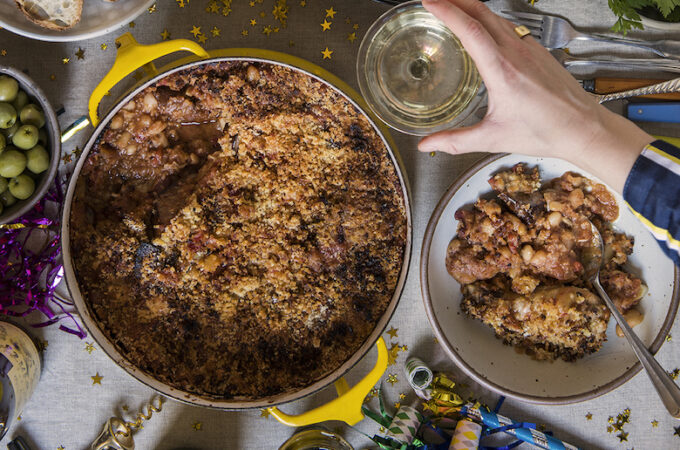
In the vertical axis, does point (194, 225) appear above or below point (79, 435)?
above

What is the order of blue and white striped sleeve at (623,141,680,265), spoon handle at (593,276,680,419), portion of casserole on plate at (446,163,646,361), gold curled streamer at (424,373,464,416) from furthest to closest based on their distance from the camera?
gold curled streamer at (424,373,464,416) → portion of casserole on plate at (446,163,646,361) → spoon handle at (593,276,680,419) → blue and white striped sleeve at (623,141,680,265)

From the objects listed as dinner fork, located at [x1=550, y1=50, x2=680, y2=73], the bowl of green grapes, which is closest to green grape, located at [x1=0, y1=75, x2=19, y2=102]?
the bowl of green grapes

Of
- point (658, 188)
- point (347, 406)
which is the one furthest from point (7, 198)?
point (658, 188)

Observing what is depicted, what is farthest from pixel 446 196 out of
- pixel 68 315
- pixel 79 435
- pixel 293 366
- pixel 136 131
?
pixel 79 435

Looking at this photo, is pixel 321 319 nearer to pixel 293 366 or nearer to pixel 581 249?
pixel 293 366

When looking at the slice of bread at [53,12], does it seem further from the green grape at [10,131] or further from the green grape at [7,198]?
the green grape at [7,198]

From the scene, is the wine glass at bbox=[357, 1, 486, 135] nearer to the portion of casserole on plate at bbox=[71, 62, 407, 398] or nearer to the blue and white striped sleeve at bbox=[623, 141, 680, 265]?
the portion of casserole on plate at bbox=[71, 62, 407, 398]
